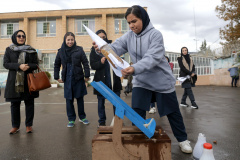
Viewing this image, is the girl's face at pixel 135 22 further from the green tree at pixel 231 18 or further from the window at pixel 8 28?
the window at pixel 8 28

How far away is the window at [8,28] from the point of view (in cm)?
2409

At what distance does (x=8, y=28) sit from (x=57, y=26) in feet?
21.0

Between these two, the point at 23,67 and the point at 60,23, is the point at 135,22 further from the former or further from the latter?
the point at 60,23

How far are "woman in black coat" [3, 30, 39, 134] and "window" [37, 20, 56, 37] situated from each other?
21097 mm

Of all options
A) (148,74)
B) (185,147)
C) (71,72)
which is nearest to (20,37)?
(71,72)

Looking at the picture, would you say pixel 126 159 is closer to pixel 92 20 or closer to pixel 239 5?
pixel 239 5

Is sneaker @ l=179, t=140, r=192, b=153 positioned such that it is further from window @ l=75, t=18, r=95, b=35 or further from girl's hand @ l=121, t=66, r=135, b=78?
window @ l=75, t=18, r=95, b=35

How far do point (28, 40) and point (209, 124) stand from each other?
23.9 metres

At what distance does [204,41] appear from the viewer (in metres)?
82.2

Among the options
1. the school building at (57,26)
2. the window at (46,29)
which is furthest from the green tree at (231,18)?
the window at (46,29)

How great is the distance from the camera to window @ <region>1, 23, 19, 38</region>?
2409cm

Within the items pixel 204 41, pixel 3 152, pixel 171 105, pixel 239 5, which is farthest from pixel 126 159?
pixel 204 41

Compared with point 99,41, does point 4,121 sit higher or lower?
lower

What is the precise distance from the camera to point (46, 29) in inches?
928
